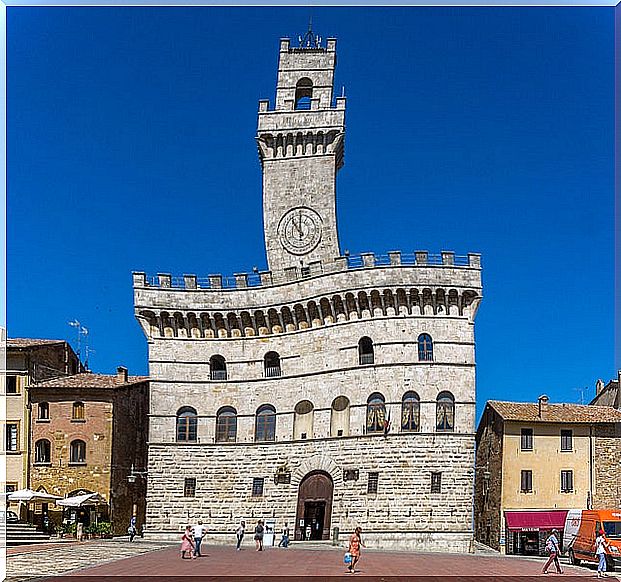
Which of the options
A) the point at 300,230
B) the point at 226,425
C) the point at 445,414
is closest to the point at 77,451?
the point at 226,425

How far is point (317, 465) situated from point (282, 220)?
11.7 m

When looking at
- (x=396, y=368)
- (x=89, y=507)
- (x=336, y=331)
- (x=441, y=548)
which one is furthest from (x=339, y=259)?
(x=89, y=507)

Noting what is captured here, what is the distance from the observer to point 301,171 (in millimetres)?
45000

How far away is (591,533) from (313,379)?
13.4m

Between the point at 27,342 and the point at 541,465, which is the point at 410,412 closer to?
the point at 541,465

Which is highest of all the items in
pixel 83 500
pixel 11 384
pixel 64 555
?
pixel 11 384

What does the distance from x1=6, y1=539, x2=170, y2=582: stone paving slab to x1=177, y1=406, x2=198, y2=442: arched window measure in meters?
4.80

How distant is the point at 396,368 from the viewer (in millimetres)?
38500

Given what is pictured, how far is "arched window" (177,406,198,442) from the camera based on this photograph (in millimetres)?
42281

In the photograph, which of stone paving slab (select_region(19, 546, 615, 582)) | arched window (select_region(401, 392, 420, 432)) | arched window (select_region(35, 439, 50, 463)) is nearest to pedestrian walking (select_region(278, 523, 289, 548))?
stone paving slab (select_region(19, 546, 615, 582))

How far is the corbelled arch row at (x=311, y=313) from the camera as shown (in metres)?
38.9

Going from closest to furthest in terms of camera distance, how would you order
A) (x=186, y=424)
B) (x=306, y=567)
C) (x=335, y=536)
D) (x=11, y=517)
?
(x=306, y=567) < (x=335, y=536) < (x=11, y=517) < (x=186, y=424)

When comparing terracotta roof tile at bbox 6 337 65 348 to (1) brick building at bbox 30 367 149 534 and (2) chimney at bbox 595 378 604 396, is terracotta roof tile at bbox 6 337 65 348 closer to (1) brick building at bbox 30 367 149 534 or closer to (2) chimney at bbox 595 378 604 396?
(1) brick building at bbox 30 367 149 534

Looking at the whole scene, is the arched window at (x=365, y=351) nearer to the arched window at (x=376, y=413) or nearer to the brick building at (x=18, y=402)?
the arched window at (x=376, y=413)
